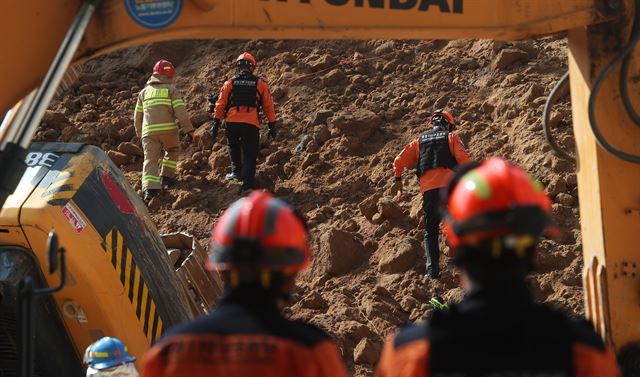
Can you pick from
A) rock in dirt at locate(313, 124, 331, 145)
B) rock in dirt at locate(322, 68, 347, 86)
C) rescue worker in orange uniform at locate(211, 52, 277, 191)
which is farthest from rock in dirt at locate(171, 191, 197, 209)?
rock in dirt at locate(322, 68, 347, 86)

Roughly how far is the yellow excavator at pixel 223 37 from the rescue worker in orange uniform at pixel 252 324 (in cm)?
173

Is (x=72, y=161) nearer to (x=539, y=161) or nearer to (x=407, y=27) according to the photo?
(x=407, y=27)

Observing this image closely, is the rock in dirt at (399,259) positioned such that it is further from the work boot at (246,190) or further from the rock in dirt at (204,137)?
the rock in dirt at (204,137)

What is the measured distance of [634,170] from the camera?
6.05 m

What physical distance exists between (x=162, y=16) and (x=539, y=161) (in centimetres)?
836

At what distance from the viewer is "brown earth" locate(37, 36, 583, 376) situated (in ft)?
41.1

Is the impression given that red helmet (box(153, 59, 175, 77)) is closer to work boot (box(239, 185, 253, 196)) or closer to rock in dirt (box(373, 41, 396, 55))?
work boot (box(239, 185, 253, 196))

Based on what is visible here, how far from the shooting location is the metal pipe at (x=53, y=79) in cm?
513

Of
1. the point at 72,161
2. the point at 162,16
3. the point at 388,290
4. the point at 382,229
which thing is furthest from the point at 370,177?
the point at 162,16

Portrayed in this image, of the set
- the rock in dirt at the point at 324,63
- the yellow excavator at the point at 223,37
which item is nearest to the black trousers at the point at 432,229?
the rock in dirt at the point at 324,63

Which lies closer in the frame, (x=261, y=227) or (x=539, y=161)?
(x=261, y=227)

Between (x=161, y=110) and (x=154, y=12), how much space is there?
30.1 ft

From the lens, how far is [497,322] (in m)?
3.38

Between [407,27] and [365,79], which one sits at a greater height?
[365,79]
